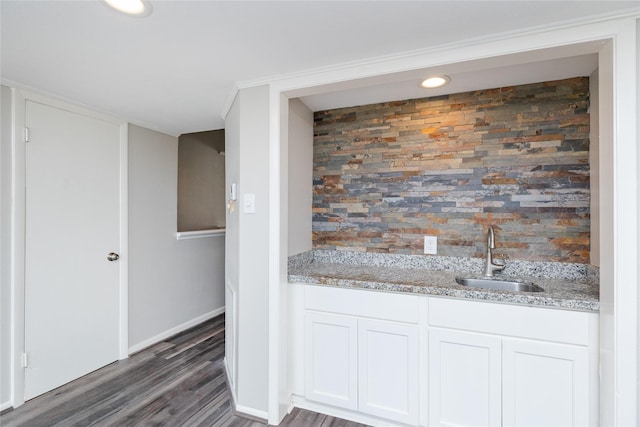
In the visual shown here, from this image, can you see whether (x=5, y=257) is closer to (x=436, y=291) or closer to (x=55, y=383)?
(x=55, y=383)

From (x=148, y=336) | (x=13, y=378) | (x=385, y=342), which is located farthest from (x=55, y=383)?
(x=385, y=342)

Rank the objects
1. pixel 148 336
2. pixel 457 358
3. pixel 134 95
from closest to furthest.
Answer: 1. pixel 457 358
2. pixel 134 95
3. pixel 148 336

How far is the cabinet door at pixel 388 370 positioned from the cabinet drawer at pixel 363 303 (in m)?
0.05

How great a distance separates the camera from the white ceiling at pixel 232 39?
130 centimetres

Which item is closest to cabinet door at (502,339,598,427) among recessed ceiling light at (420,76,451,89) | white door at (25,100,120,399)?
recessed ceiling light at (420,76,451,89)

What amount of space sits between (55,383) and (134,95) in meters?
2.18

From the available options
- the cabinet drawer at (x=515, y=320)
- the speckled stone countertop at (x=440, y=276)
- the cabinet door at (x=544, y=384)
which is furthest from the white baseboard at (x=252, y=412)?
the cabinet door at (x=544, y=384)

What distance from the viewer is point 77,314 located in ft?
8.23

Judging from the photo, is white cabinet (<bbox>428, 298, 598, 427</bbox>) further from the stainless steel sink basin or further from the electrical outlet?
the electrical outlet

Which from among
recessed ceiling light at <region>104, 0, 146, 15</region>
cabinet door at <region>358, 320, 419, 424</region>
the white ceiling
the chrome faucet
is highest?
the white ceiling

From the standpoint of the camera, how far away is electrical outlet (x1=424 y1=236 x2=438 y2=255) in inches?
90.6

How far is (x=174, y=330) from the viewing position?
11.2 ft

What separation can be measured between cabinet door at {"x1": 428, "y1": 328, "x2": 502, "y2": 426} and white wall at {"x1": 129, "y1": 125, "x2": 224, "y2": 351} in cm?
261

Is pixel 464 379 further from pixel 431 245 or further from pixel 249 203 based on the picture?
pixel 249 203
